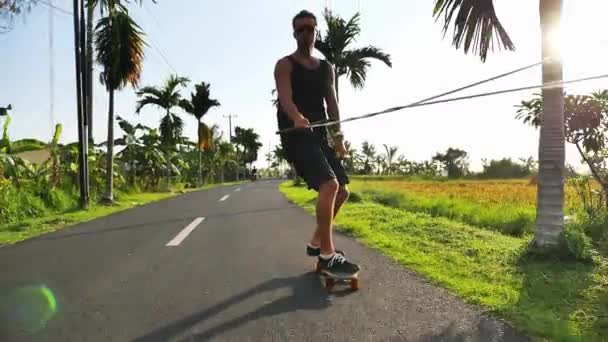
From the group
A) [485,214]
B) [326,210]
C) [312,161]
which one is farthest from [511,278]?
[485,214]

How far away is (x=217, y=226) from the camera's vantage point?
Result: 769 cm

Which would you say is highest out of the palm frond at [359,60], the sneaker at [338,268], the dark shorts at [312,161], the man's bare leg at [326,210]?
the palm frond at [359,60]

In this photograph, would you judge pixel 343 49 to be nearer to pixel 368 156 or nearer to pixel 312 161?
pixel 312 161

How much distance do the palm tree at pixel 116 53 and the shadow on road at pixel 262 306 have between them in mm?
12371

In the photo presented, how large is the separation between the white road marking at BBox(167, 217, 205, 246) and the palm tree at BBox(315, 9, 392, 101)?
7.56m

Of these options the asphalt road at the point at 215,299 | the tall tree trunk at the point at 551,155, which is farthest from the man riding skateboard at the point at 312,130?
the tall tree trunk at the point at 551,155

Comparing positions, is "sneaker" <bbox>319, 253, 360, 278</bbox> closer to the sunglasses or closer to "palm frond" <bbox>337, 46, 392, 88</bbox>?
the sunglasses

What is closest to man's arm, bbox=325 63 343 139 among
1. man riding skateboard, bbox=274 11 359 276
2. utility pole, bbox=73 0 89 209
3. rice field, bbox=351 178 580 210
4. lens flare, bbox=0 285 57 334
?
man riding skateboard, bbox=274 11 359 276

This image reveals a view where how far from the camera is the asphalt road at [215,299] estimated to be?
102 inches

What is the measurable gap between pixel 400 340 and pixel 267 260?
234cm

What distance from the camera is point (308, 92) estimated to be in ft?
12.7

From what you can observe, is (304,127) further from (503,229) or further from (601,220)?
(503,229)

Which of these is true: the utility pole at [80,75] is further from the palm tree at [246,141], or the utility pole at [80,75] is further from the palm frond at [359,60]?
the palm tree at [246,141]

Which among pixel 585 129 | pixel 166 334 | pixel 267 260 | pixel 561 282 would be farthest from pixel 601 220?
pixel 166 334
